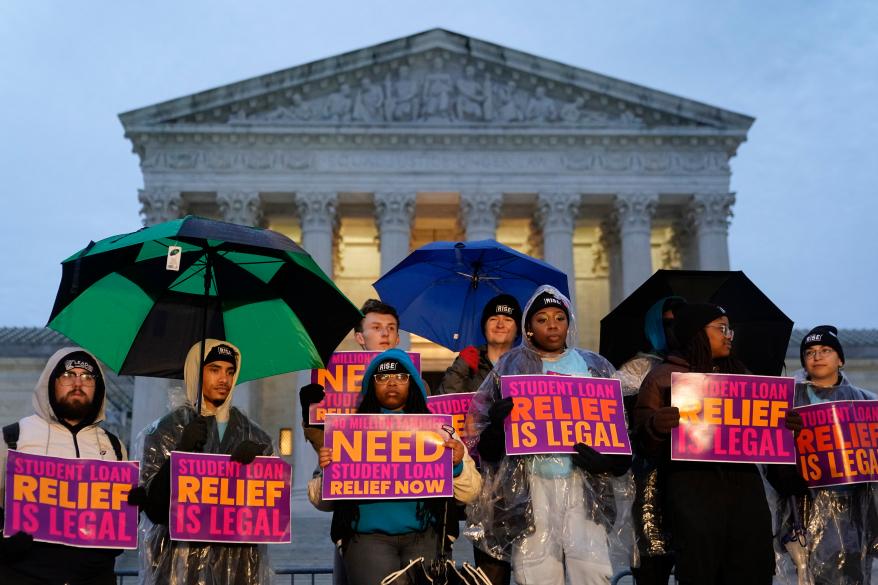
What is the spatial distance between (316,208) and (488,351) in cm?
2699

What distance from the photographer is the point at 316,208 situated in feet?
114

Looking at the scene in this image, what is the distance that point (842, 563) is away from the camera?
24.9ft

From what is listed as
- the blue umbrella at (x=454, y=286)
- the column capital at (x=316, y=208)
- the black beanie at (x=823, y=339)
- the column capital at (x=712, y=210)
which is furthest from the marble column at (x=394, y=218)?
the black beanie at (x=823, y=339)

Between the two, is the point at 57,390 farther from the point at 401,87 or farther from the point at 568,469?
the point at 401,87

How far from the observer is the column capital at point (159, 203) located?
112ft

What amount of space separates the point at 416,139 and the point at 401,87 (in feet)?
8.78

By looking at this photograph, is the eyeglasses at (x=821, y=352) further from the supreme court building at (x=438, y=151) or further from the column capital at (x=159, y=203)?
the column capital at (x=159, y=203)

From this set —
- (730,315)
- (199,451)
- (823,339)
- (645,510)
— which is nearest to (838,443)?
(823,339)

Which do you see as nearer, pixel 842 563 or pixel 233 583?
pixel 233 583

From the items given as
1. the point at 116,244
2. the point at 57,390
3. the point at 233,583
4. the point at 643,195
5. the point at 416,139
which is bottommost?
the point at 233,583

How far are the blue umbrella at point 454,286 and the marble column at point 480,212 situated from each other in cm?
2410

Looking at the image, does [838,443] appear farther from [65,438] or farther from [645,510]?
[65,438]

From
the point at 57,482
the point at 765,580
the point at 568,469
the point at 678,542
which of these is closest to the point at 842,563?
the point at 765,580

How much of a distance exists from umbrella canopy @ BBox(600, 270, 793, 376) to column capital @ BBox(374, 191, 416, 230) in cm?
2595
